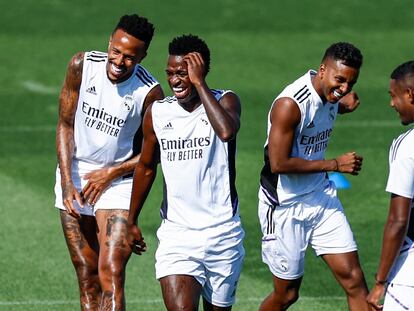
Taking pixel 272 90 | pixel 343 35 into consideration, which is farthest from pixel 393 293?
pixel 343 35

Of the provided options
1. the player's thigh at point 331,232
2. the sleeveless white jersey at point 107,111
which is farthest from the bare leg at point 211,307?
the sleeveless white jersey at point 107,111

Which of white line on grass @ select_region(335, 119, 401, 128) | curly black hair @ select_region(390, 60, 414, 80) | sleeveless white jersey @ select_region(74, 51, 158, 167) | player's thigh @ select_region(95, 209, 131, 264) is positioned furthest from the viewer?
white line on grass @ select_region(335, 119, 401, 128)

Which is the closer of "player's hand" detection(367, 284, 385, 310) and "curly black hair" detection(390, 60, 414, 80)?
"player's hand" detection(367, 284, 385, 310)

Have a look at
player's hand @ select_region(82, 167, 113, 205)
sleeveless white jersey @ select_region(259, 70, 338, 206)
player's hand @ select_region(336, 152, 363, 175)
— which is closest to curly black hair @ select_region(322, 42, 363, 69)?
sleeveless white jersey @ select_region(259, 70, 338, 206)

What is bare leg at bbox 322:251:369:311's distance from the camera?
34.8 feet

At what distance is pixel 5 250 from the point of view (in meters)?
14.0

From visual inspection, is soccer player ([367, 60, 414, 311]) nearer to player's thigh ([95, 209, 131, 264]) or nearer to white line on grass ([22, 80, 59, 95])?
player's thigh ([95, 209, 131, 264])

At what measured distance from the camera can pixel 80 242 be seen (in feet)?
36.1

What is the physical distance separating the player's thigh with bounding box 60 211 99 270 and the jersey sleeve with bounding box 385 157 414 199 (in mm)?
3385

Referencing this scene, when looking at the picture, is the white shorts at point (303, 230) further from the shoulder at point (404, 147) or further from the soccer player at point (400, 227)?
the shoulder at point (404, 147)

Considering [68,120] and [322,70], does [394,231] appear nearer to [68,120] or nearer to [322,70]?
[322,70]

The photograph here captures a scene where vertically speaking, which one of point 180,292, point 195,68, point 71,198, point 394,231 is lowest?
point 180,292

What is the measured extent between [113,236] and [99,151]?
767mm

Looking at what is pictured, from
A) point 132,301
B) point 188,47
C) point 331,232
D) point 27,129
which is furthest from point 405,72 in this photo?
point 27,129
